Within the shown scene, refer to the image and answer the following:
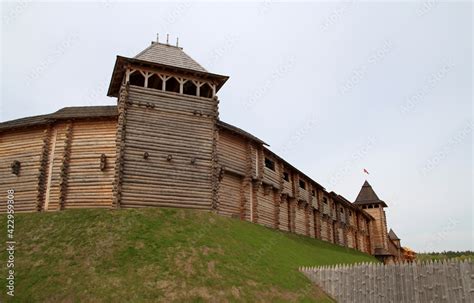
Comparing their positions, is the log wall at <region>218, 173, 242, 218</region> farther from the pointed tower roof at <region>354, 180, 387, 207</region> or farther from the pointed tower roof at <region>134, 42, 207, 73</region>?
the pointed tower roof at <region>354, 180, 387, 207</region>

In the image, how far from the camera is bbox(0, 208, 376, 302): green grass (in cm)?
1627

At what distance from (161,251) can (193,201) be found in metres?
6.63

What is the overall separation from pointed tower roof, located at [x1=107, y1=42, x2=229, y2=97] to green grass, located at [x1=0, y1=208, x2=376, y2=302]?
32.8 ft

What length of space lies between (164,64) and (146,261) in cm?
1420

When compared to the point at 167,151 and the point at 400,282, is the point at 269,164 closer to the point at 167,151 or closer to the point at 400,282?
the point at 167,151

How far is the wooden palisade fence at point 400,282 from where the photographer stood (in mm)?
16422

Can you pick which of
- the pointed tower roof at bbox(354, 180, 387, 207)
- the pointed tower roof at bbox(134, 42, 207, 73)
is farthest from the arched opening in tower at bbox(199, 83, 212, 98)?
the pointed tower roof at bbox(354, 180, 387, 207)

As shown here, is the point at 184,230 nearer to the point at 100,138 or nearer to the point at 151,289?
the point at 151,289

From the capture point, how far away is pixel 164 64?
27.3 meters

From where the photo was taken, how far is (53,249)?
19047mm

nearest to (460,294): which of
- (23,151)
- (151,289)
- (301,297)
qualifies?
(301,297)

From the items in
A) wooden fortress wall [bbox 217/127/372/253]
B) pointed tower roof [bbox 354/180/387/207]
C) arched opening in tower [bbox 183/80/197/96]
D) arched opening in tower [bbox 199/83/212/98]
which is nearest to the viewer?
arched opening in tower [bbox 199/83/212/98]

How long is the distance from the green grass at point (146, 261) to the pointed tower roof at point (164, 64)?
32.8 ft

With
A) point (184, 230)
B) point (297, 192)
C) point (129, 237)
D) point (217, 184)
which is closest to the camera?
point (129, 237)
